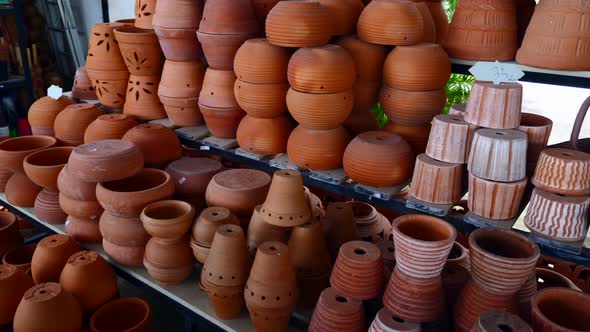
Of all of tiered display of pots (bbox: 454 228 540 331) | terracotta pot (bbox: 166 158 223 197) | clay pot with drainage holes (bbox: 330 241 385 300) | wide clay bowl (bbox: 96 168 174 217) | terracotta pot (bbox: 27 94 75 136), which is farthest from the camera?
terracotta pot (bbox: 27 94 75 136)

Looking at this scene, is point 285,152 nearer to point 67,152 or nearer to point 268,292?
point 268,292

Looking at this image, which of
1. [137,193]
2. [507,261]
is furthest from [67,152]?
[507,261]

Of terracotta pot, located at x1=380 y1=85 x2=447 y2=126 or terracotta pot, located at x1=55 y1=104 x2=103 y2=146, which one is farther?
terracotta pot, located at x1=55 y1=104 x2=103 y2=146

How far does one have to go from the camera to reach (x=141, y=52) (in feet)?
7.20

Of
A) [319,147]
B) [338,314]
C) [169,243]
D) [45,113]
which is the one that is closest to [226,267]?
[169,243]

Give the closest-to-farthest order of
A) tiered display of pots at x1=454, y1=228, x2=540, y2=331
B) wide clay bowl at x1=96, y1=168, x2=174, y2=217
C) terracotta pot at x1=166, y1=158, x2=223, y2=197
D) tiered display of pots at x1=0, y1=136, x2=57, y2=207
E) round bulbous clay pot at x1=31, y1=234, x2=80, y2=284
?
tiered display of pots at x1=454, y1=228, x2=540, y2=331 < wide clay bowl at x1=96, y1=168, x2=174, y2=217 < round bulbous clay pot at x1=31, y1=234, x2=80, y2=284 < terracotta pot at x1=166, y1=158, x2=223, y2=197 < tiered display of pots at x1=0, y1=136, x2=57, y2=207

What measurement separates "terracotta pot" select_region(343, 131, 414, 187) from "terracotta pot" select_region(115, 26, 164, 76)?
1.09 meters

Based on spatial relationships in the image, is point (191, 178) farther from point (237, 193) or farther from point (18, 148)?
point (18, 148)

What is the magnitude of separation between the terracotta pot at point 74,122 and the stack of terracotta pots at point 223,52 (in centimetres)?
62

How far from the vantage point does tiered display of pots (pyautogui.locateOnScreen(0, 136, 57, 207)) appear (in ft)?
7.33

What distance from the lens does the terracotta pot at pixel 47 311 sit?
155 centimetres

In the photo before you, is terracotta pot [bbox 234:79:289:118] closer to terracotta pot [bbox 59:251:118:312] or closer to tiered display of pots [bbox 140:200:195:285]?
tiered display of pots [bbox 140:200:195:285]

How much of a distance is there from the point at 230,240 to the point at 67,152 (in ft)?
3.70

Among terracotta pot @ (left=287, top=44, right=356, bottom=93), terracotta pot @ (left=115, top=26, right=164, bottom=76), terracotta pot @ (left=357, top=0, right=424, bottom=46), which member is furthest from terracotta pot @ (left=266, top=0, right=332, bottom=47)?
terracotta pot @ (left=115, top=26, right=164, bottom=76)
